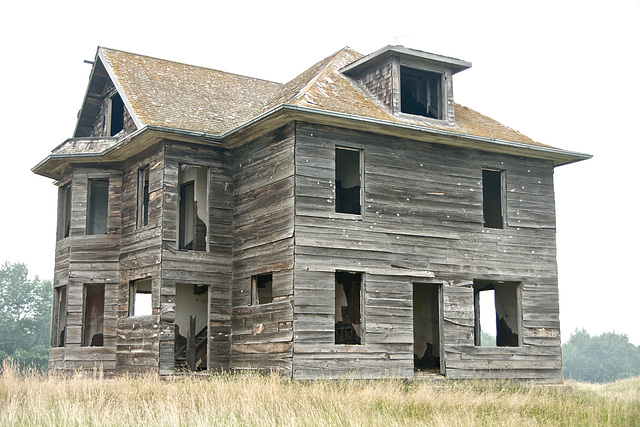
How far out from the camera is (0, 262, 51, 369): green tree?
59.0 m

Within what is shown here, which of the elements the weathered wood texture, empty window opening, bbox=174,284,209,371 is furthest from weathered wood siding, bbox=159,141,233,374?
the weathered wood texture

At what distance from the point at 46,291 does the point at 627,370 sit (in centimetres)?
5635

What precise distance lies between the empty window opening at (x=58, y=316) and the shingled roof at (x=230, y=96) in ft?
21.2

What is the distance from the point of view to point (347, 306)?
73.7 feet

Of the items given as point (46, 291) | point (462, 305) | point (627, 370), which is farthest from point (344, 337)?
point (627, 370)

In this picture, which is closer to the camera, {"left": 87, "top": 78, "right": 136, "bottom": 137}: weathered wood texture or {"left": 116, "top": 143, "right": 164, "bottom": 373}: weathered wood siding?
{"left": 116, "top": 143, "right": 164, "bottom": 373}: weathered wood siding

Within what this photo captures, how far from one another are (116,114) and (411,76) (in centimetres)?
909

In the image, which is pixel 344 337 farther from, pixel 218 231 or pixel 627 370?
pixel 627 370

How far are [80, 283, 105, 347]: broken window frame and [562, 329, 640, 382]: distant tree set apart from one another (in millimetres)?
66791

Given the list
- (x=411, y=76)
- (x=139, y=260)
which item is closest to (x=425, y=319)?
(x=411, y=76)

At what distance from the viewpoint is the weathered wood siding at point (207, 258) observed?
65.2ft

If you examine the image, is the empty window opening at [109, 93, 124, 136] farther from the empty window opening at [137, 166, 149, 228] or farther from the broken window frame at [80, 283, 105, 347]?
the broken window frame at [80, 283, 105, 347]

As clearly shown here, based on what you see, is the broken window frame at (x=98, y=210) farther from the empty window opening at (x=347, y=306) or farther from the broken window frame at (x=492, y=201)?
the broken window frame at (x=492, y=201)

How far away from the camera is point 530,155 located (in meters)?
22.0
